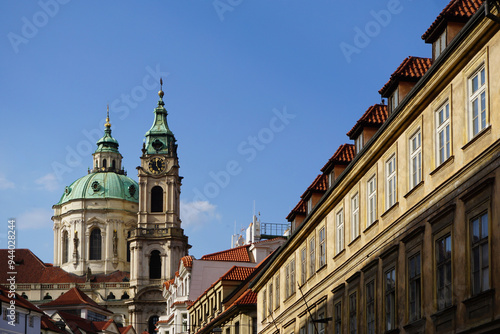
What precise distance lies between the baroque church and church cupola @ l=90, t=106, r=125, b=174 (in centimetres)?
4

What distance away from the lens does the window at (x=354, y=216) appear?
28.6 m

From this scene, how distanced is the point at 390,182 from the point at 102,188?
508ft

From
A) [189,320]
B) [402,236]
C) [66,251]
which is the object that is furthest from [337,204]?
[66,251]

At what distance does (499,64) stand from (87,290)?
5913 inches

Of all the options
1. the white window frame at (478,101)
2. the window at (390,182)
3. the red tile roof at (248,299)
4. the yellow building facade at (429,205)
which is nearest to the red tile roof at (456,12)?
the yellow building facade at (429,205)

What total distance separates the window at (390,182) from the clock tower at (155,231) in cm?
12187

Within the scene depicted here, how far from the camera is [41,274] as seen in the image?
559 feet

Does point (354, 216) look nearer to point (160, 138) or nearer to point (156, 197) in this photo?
point (156, 197)

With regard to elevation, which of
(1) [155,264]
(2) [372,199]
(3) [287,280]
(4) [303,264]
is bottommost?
(3) [287,280]

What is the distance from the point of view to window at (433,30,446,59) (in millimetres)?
21978

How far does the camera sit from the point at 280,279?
40.7 m

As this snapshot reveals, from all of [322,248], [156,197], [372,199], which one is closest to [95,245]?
[156,197]

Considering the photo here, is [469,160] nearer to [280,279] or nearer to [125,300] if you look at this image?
[280,279]

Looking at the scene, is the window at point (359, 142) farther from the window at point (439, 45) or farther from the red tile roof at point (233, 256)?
the red tile roof at point (233, 256)
